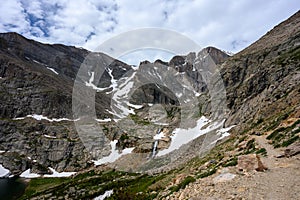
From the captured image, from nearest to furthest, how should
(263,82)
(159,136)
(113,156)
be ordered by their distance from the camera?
(263,82) → (113,156) → (159,136)

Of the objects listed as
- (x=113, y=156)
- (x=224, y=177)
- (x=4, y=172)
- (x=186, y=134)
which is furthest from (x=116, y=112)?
A: (x=224, y=177)

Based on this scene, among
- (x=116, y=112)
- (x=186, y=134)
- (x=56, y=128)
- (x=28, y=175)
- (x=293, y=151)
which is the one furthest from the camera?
(x=116, y=112)

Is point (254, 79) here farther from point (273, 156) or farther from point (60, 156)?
point (60, 156)

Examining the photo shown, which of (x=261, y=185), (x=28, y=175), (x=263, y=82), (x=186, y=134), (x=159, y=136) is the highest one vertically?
(x=263, y=82)

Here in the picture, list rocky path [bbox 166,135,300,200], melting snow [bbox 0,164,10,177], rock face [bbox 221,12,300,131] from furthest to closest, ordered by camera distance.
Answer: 1. melting snow [bbox 0,164,10,177]
2. rock face [bbox 221,12,300,131]
3. rocky path [bbox 166,135,300,200]

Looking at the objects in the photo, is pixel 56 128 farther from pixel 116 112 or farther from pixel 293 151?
pixel 293 151

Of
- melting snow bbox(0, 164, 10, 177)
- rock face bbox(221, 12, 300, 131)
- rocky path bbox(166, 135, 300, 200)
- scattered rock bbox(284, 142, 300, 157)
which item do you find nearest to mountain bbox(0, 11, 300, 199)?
rock face bbox(221, 12, 300, 131)

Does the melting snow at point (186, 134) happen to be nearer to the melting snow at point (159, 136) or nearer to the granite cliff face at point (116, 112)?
the granite cliff face at point (116, 112)

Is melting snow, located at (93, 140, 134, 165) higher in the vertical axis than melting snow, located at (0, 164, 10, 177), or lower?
lower

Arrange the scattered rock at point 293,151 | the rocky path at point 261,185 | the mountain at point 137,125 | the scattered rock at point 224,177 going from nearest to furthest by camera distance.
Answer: the rocky path at point 261,185, the scattered rock at point 224,177, the scattered rock at point 293,151, the mountain at point 137,125

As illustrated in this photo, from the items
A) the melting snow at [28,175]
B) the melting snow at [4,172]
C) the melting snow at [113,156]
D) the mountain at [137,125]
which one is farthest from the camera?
the melting snow at [28,175]

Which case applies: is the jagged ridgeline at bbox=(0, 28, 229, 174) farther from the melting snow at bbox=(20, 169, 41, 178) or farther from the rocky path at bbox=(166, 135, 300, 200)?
the rocky path at bbox=(166, 135, 300, 200)

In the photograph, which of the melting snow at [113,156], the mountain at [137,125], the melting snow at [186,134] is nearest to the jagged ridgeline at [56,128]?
the mountain at [137,125]

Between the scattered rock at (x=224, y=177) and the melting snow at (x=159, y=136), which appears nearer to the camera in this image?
the scattered rock at (x=224, y=177)
